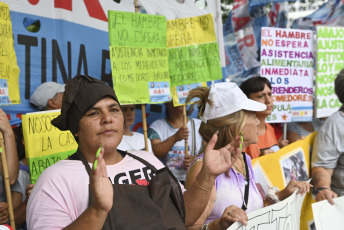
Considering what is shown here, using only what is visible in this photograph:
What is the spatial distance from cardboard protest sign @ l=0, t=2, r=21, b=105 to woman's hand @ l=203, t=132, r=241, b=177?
1.44 m

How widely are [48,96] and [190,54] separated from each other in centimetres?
139

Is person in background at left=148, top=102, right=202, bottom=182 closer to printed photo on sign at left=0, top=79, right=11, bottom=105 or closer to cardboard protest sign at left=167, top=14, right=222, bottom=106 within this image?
cardboard protest sign at left=167, top=14, right=222, bottom=106

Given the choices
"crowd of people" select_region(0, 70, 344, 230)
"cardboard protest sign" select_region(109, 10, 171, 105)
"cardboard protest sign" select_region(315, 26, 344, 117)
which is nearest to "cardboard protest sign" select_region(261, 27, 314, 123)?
"cardboard protest sign" select_region(315, 26, 344, 117)

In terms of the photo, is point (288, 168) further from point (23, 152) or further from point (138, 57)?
point (23, 152)

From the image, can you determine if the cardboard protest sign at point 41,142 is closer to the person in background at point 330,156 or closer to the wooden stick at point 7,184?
the wooden stick at point 7,184

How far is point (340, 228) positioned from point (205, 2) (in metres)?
3.58

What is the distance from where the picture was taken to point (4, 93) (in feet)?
7.95

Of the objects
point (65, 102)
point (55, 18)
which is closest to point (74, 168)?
point (65, 102)

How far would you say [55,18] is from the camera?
3.64 meters

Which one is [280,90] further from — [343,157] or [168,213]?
[168,213]

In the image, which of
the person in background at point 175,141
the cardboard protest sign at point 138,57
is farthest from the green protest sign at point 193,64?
the person in background at point 175,141

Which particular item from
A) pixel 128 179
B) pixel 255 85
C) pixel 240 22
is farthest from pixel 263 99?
pixel 240 22

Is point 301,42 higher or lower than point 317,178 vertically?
higher

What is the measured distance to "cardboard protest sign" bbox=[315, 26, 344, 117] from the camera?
4746mm
